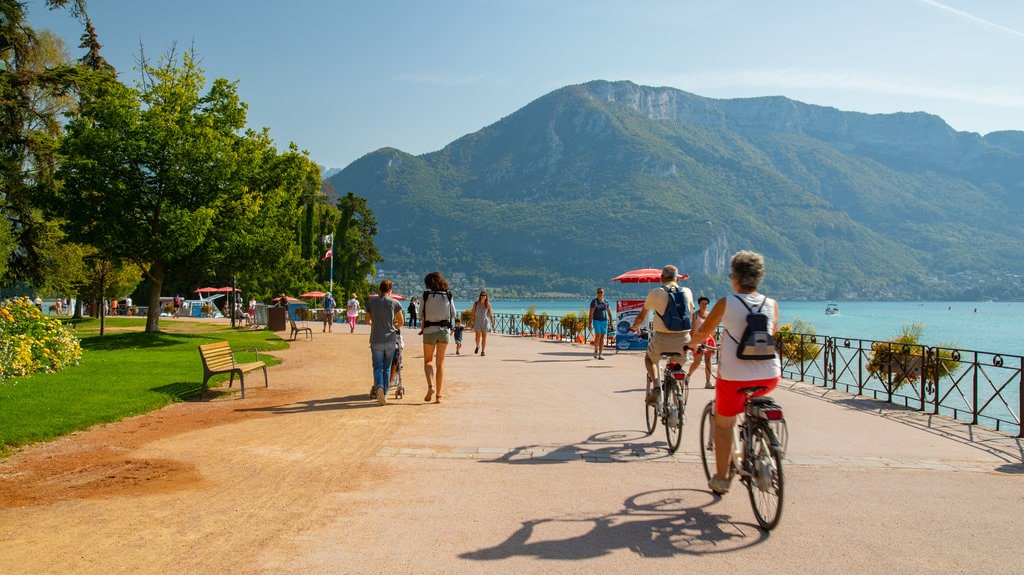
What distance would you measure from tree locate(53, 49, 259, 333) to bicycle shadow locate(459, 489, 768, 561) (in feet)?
68.3

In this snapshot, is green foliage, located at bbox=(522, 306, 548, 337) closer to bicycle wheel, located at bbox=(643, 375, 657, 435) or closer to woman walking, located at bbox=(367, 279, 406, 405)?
woman walking, located at bbox=(367, 279, 406, 405)

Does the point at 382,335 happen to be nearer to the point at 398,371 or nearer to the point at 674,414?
the point at 398,371

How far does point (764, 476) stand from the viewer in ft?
16.6

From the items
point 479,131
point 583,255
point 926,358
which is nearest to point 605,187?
point 583,255

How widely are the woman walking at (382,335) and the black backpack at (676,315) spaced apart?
4272 millimetres

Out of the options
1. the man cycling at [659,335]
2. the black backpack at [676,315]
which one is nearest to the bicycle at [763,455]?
the man cycling at [659,335]

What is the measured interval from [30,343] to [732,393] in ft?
43.4

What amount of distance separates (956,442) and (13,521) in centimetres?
955

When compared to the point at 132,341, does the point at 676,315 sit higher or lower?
higher

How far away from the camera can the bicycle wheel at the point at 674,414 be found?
7660 mm

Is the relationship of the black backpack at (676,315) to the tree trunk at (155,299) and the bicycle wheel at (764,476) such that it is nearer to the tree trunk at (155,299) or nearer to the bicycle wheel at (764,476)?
the bicycle wheel at (764,476)

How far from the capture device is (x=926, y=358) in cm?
1235

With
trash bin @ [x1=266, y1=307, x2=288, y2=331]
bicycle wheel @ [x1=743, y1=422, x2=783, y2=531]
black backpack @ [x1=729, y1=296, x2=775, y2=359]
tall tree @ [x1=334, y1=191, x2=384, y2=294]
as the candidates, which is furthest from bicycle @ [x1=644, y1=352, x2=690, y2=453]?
tall tree @ [x1=334, y1=191, x2=384, y2=294]

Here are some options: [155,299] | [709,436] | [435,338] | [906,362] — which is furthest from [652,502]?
[155,299]
